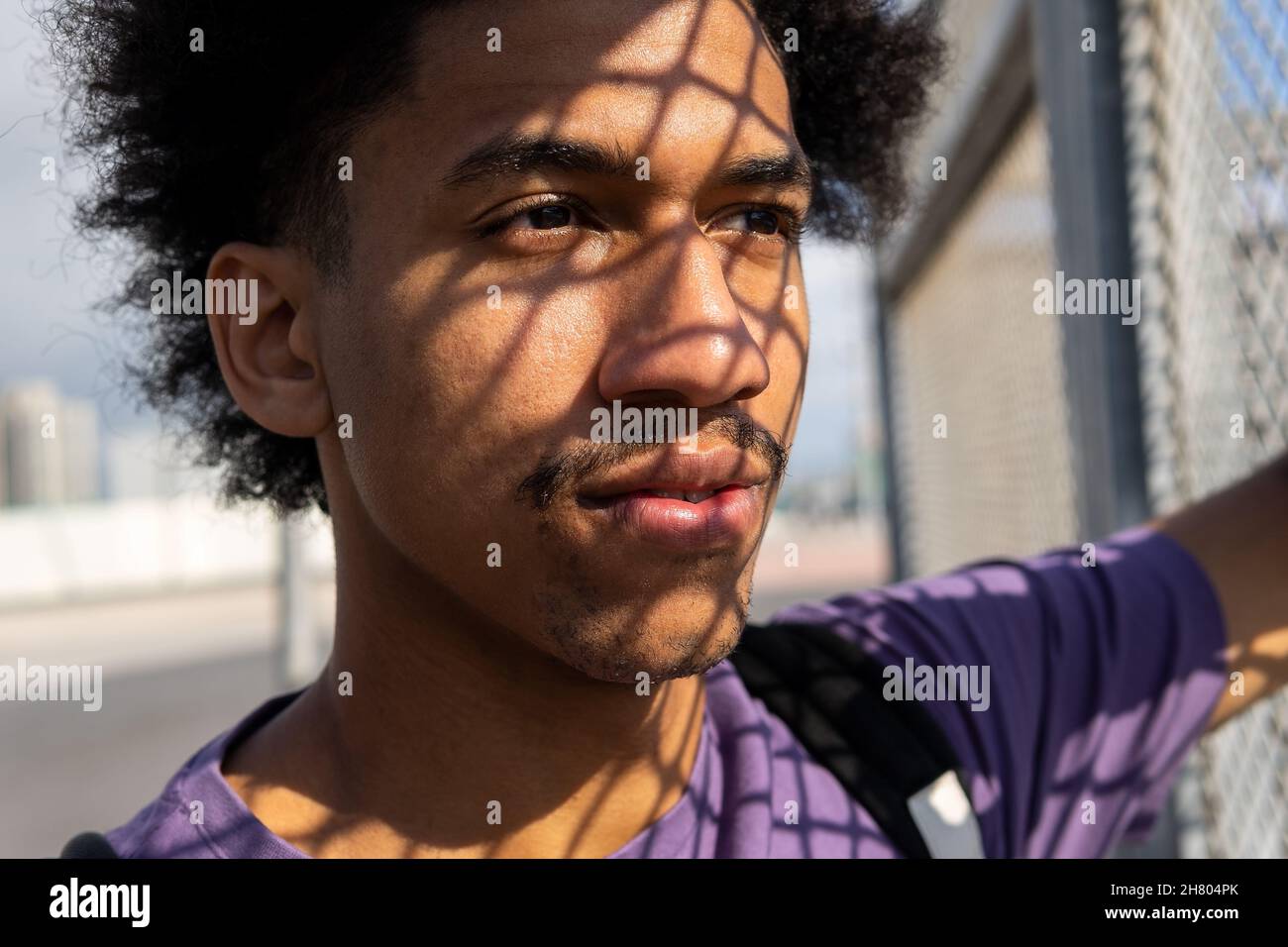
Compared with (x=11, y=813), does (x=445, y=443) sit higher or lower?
higher

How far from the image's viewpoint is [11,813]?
22.7 ft

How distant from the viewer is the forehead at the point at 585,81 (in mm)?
1455

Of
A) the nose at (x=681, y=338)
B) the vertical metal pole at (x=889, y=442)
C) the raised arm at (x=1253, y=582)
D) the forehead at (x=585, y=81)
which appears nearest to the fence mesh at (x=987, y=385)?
the vertical metal pole at (x=889, y=442)

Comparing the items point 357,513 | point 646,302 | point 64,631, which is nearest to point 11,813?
point 357,513

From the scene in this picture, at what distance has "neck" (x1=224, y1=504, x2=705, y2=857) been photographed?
159 centimetres

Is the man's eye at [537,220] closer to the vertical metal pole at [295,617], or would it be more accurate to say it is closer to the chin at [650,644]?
the chin at [650,644]

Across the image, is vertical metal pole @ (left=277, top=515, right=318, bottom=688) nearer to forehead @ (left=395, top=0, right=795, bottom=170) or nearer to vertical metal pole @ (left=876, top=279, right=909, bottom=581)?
vertical metal pole @ (left=876, top=279, right=909, bottom=581)

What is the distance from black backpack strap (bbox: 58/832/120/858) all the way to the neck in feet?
0.60

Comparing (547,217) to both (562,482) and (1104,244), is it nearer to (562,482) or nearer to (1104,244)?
(562,482)

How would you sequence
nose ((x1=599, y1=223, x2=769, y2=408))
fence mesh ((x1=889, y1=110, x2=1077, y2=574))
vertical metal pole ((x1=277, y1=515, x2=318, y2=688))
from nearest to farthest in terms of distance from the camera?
1. nose ((x1=599, y1=223, x2=769, y2=408))
2. fence mesh ((x1=889, y1=110, x2=1077, y2=574))
3. vertical metal pole ((x1=277, y1=515, x2=318, y2=688))

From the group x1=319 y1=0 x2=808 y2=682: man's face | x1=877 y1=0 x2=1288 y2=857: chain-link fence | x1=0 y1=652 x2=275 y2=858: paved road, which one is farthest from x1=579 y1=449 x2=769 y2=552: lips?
x1=0 y1=652 x2=275 y2=858: paved road

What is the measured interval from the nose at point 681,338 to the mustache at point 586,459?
4cm
